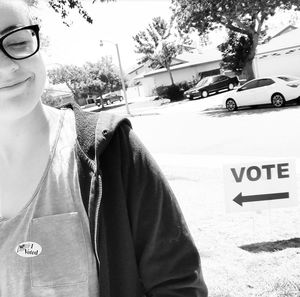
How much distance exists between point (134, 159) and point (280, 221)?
360cm

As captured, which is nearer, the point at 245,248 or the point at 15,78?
the point at 15,78

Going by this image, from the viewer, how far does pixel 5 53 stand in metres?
1.18

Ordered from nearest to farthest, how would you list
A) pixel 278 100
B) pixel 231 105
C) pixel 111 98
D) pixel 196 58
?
pixel 278 100
pixel 231 105
pixel 196 58
pixel 111 98

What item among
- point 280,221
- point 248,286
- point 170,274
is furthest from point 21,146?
point 280,221

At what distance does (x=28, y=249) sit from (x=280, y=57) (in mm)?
31922

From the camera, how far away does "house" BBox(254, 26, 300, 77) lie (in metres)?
29.8

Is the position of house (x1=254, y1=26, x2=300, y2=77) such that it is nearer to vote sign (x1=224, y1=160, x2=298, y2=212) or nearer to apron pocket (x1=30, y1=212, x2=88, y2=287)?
vote sign (x1=224, y1=160, x2=298, y2=212)

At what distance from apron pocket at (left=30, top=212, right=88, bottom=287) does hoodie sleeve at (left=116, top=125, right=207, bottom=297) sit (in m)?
0.16

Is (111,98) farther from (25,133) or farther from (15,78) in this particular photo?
(15,78)

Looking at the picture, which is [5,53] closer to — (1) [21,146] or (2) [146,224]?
(1) [21,146]

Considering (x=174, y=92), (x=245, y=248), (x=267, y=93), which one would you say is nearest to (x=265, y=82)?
(x=267, y=93)

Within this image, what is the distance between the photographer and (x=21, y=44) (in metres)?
1.22

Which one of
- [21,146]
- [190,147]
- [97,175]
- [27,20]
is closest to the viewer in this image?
[97,175]

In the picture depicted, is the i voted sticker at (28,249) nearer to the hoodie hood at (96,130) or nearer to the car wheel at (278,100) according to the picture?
the hoodie hood at (96,130)
